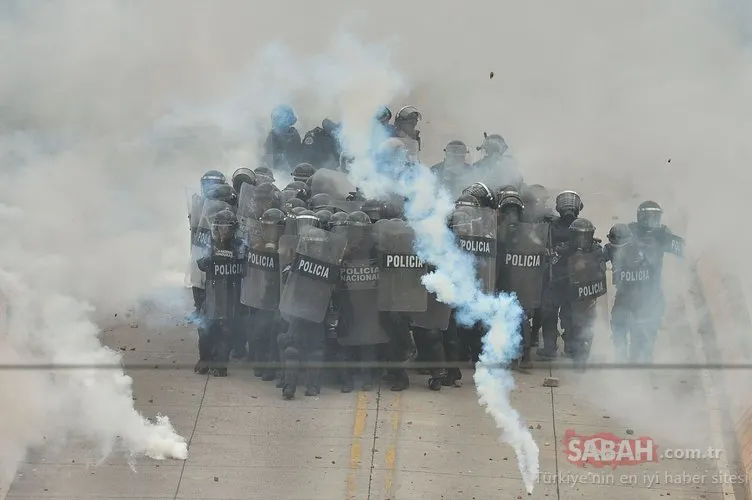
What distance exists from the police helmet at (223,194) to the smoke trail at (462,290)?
111cm

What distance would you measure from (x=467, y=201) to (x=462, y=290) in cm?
76

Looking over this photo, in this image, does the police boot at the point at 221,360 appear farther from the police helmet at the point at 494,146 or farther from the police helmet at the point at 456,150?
the police helmet at the point at 494,146

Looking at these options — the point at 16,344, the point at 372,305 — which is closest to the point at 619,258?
the point at 372,305

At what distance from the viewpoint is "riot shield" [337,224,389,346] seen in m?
10.1

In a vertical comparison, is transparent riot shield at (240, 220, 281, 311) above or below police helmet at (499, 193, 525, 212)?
below

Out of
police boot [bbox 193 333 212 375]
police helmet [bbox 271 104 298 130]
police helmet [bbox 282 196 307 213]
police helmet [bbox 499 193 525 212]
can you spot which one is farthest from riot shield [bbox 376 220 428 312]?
police helmet [bbox 271 104 298 130]

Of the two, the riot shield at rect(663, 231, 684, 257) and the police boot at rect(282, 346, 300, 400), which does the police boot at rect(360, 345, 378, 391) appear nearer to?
the police boot at rect(282, 346, 300, 400)

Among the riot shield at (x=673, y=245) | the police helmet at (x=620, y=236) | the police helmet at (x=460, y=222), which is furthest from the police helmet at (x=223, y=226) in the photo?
the riot shield at (x=673, y=245)

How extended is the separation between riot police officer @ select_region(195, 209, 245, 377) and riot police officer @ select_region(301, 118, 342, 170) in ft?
10.3

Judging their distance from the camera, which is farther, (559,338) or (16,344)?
(559,338)

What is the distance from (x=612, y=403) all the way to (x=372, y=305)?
203 centimetres

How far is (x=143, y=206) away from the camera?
1456 centimetres

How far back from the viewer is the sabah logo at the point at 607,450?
9219 millimetres

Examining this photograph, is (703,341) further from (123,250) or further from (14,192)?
(14,192)
